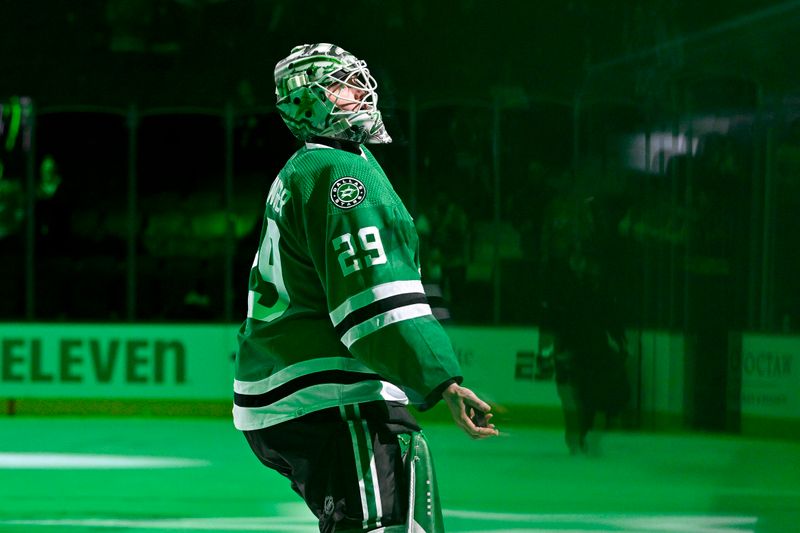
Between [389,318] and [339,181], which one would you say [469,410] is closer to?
[389,318]

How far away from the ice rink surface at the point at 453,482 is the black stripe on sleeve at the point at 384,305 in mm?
2766

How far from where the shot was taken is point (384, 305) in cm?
187

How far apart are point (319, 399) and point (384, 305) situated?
0.25 meters

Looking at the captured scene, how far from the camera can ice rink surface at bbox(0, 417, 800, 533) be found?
478 centimetres

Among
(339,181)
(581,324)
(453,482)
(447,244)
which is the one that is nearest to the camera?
(339,181)

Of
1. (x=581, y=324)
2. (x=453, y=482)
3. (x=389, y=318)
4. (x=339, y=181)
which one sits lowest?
(x=453, y=482)

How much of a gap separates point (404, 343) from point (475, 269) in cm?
645

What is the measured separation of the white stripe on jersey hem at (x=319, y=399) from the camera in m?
2.04

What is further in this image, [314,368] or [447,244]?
[447,244]

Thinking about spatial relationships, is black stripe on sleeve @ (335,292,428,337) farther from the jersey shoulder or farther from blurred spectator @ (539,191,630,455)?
blurred spectator @ (539,191,630,455)

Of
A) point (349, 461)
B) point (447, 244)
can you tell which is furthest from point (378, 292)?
point (447, 244)

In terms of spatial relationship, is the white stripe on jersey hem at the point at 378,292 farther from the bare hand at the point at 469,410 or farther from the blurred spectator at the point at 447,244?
the blurred spectator at the point at 447,244

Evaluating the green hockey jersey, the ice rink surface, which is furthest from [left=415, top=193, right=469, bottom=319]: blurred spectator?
the green hockey jersey

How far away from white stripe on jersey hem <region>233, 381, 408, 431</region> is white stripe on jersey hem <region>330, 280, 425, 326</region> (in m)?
0.18
